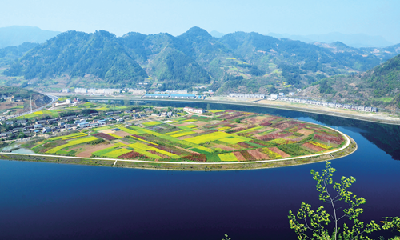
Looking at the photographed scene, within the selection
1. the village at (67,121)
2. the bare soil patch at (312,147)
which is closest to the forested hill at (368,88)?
the bare soil patch at (312,147)

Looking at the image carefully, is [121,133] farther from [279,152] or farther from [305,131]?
[305,131]

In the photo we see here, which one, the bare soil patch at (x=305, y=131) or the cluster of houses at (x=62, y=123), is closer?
the bare soil patch at (x=305, y=131)

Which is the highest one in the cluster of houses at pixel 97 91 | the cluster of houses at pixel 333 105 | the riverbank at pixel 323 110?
the cluster of houses at pixel 97 91

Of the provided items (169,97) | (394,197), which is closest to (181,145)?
(394,197)

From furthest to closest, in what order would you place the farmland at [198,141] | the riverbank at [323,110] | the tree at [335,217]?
1. the riverbank at [323,110]
2. the farmland at [198,141]
3. the tree at [335,217]

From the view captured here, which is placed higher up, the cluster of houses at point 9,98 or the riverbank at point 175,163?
the cluster of houses at point 9,98

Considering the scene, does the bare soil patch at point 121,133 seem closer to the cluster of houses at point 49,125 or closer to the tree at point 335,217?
the cluster of houses at point 49,125

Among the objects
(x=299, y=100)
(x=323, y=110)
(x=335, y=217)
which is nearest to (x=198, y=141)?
(x=335, y=217)

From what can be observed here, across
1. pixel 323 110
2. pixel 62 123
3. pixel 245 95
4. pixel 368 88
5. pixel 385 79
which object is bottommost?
pixel 62 123

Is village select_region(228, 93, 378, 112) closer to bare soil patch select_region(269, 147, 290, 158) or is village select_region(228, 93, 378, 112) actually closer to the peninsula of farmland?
the peninsula of farmland
